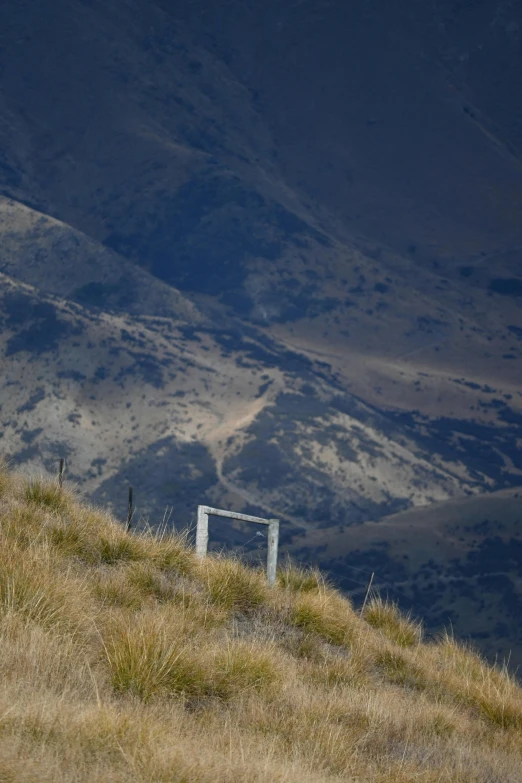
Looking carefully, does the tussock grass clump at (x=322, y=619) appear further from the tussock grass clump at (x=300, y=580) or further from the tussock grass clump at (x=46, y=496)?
the tussock grass clump at (x=46, y=496)

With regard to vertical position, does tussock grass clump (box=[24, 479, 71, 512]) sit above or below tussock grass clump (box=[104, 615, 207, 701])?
above

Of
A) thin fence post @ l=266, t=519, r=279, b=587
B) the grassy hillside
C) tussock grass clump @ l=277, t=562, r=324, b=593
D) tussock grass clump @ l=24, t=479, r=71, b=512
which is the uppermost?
tussock grass clump @ l=24, t=479, r=71, b=512

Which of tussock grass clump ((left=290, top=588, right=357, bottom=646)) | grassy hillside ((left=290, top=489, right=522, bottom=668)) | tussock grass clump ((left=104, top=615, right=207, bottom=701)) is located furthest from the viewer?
grassy hillside ((left=290, top=489, right=522, bottom=668))

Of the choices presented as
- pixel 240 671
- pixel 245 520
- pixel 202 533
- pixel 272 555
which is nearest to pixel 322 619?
pixel 272 555

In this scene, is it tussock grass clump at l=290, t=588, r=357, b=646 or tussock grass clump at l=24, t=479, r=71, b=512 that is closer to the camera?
tussock grass clump at l=290, t=588, r=357, b=646

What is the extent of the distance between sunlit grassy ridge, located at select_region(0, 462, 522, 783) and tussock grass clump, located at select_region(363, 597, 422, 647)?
0.40 m

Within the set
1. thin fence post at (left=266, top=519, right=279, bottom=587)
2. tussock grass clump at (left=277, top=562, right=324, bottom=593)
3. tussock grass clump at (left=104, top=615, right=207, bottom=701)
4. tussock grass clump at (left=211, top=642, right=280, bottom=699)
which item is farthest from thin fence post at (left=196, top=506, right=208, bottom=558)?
tussock grass clump at (left=104, top=615, right=207, bottom=701)

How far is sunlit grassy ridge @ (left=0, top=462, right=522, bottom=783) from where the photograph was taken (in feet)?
21.0

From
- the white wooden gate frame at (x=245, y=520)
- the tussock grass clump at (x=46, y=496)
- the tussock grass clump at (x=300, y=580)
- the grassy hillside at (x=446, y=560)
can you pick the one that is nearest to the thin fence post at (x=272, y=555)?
the white wooden gate frame at (x=245, y=520)

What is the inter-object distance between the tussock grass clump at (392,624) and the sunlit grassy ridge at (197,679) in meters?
0.40

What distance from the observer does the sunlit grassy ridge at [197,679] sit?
639 centimetres

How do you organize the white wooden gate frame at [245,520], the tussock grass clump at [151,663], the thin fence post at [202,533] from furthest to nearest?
1. the thin fence post at [202,533]
2. the white wooden gate frame at [245,520]
3. the tussock grass clump at [151,663]

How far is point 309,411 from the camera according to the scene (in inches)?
7564

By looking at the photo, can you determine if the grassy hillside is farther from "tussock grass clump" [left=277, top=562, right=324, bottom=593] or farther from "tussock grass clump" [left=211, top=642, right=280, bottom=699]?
"tussock grass clump" [left=211, top=642, right=280, bottom=699]
